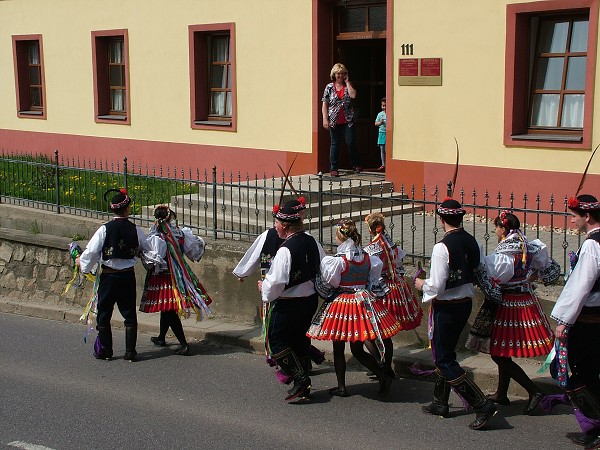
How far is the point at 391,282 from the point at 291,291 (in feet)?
3.35

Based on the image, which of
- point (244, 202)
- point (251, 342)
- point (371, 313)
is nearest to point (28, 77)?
point (244, 202)

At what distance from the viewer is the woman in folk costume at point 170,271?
908 centimetres

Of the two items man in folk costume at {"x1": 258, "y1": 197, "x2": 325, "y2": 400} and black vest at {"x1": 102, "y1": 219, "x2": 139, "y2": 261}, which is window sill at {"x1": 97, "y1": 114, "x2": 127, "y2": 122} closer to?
black vest at {"x1": 102, "y1": 219, "x2": 139, "y2": 261}

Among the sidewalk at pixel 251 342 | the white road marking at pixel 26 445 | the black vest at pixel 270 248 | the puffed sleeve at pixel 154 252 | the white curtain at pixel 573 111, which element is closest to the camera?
the white road marking at pixel 26 445

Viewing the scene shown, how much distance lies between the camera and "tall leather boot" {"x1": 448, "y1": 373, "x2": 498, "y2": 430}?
688 centimetres

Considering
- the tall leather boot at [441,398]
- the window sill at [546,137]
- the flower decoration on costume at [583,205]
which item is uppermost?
the window sill at [546,137]

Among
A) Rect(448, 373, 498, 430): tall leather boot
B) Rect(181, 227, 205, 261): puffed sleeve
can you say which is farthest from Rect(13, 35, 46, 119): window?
Rect(448, 373, 498, 430): tall leather boot

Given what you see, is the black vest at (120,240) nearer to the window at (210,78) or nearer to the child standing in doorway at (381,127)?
the child standing in doorway at (381,127)

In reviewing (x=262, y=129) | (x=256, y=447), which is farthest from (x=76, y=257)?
(x=262, y=129)

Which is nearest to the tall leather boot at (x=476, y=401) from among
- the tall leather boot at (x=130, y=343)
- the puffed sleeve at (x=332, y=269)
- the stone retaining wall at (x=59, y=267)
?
the puffed sleeve at (x=332, y=269)

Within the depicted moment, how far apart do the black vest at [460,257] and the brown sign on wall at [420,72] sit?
6.72 meters

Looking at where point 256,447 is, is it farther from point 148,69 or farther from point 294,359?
point 148,69

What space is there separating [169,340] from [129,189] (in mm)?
3100

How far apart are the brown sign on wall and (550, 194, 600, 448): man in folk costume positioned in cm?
713
